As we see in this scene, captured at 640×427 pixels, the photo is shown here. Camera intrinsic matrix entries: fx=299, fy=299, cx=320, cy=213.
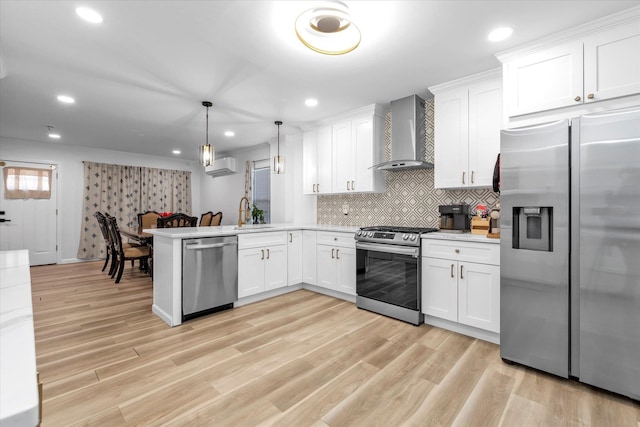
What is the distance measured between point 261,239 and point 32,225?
546 centimetres

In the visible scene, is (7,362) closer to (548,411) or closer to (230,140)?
(548,411)

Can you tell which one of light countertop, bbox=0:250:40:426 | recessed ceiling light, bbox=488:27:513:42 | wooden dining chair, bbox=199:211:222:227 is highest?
recessed ceiling light, bbox=488:27:513:42

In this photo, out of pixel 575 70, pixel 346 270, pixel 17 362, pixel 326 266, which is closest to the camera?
pixel 17 362

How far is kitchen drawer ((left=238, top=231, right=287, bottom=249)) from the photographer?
3.47m

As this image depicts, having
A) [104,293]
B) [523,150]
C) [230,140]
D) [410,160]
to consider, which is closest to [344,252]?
[410,160]

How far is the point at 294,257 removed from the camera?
4.08 metres

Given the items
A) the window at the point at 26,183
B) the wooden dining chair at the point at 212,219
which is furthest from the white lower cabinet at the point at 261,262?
the window at the point at 26,183

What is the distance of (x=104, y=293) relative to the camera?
4.01 metres

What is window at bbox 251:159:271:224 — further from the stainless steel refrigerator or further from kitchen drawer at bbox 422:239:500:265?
the stainless steel refrigerator

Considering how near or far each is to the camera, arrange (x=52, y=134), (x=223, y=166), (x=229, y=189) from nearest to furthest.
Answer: (x=52, y=134) < (x=223, y=166) < (x=229, y=189)

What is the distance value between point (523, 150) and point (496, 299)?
1.22 metres

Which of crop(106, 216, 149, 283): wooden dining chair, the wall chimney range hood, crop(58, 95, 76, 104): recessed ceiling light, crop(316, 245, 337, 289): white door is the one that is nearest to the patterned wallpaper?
the wall chimney range hood

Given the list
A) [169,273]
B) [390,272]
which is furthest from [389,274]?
[169,273]

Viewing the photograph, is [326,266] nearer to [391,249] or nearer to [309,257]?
[309,257]
